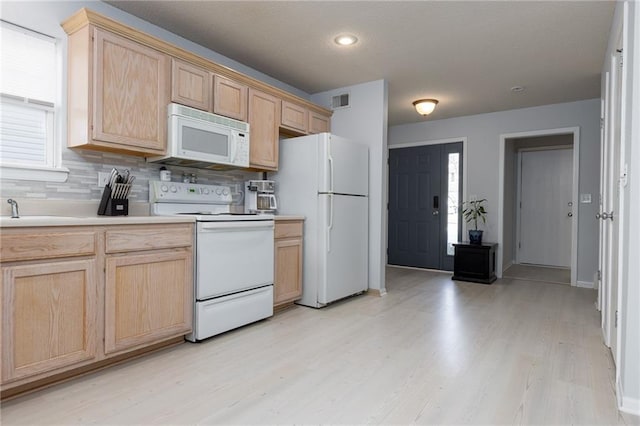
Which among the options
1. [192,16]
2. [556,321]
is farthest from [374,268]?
[192,16]

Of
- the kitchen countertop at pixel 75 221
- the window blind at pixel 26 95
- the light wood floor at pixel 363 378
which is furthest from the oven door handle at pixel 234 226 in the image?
the window blind at pixel 26 95

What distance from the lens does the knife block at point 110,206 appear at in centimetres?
251

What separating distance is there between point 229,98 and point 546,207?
5681mm

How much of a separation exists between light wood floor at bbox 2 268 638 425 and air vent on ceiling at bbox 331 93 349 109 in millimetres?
2409

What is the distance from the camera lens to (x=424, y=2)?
2.58m

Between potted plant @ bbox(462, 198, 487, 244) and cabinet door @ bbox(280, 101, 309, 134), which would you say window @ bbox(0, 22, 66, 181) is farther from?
potted plant @ bbox(462, 198, 487, 244)

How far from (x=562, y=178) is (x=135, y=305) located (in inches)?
259

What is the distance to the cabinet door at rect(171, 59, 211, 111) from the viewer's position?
2.76 meters

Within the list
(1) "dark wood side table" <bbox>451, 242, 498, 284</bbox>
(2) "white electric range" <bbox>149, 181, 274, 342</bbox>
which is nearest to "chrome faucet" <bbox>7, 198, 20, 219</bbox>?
(2) "white electric range" <bbox>149, 181, 274, 342</bbox>

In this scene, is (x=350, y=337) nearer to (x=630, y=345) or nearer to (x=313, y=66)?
(x=630, y=345)

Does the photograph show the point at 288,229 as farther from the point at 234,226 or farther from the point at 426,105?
the point at 426,105

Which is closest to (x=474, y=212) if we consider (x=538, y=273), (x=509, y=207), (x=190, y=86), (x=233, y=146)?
(x=509, y=207)

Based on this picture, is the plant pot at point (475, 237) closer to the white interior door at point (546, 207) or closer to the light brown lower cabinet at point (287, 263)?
the white interior door at point (546, 207)

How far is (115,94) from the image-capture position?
7.96ft
